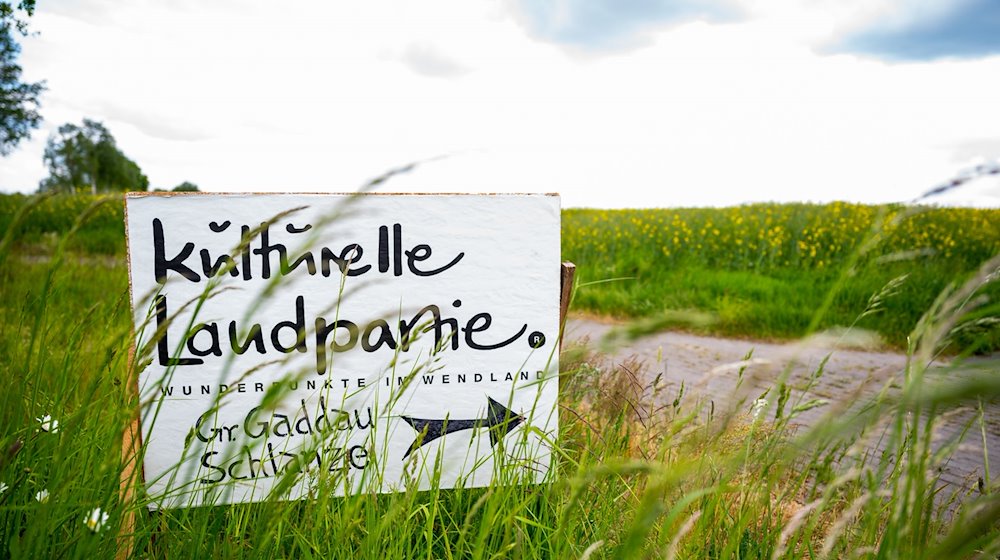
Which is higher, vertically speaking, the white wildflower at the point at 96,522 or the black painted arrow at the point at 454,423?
the white wildflower at the point at 96,522

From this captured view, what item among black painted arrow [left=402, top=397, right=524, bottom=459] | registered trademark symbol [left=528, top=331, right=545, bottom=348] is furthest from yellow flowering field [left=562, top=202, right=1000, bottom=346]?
black painted arrow [left=402, top=397, right=524, bottom=459]

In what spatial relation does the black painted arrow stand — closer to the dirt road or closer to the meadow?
the meadow

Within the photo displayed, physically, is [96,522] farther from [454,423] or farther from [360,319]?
[454,423]

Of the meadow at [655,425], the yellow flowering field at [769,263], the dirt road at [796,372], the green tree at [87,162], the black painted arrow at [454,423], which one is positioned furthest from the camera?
the green tree at [87,162]

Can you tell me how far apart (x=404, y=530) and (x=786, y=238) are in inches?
451

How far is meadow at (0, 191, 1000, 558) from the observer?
43.1 inches

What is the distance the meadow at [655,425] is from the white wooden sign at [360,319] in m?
0.17

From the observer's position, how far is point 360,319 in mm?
2250

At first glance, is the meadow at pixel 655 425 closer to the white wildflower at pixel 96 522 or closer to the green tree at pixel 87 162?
the white wildflower at pixel 96 522

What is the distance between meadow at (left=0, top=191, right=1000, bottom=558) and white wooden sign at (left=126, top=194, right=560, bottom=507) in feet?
0.56

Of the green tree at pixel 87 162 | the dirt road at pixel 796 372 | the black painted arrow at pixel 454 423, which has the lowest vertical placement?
the dirt road at pixel 796 372

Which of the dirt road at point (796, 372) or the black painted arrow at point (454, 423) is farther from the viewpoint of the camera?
the dirt road at point (796, 372)

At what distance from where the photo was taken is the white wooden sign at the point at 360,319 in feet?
7.10

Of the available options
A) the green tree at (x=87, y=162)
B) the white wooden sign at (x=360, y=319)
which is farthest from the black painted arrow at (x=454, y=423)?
the green tree at (x=87, y=162)
